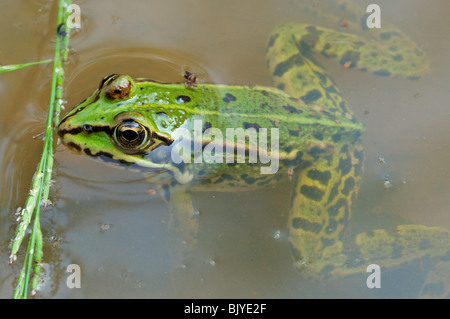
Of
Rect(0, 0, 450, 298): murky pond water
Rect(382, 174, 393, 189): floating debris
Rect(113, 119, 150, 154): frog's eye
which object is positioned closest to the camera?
Rect(113, 119, 150, 154): frog's eye

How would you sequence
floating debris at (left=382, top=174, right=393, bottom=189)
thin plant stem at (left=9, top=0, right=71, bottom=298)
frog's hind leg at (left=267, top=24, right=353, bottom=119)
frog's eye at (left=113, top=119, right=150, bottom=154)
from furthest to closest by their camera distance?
floating debris at (left=382, top=174, right=393, bottom=189) < frog's hind leg at (left=267, top=24, right=353, bottom=119) < frog's eye at (left=113, top=119, right=150, bottom=154) < thin plant stem at (left=9, top=0, right=71, bottom=298)

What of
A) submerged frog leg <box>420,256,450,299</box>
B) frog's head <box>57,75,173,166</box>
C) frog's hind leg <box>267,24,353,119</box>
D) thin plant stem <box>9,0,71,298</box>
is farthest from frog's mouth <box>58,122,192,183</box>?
submerged frog leg <box>420,256,450,299</box>

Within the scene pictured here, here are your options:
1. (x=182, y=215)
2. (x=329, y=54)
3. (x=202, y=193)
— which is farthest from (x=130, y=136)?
(x=329, y=54)

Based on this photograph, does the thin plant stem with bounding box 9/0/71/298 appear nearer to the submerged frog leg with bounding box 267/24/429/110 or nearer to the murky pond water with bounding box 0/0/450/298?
the murky pond water with bounding box 0/0/450/298

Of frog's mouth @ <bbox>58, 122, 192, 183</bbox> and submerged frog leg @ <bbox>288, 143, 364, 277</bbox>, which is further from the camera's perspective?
submerged frog leg @ <bbox>288, 143, 364, 277</bbox>

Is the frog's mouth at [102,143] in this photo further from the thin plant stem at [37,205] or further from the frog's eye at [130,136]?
the thin plant stem at [37,205]

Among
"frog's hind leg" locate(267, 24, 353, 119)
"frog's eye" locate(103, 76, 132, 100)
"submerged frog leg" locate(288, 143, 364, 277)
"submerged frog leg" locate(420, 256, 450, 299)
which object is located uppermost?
"frog's hind leg" locate(267, 24, 353, 119)

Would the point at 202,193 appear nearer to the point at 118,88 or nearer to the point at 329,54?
the point at 118,88

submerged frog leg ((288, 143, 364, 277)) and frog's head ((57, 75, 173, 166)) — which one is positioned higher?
frog's head ((57, 75, 173, 166))
